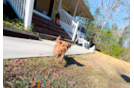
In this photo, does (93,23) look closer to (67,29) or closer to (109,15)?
(109,15)

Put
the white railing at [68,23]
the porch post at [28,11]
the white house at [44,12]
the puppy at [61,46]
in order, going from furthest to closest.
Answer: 1. the white railing at [68,23]
2. the white house at [44,12]
3. the porch post at [28,11]
4. the puppy at [61,46]

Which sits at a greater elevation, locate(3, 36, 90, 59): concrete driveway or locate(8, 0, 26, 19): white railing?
locate(8, 0, 26, 19): white railing

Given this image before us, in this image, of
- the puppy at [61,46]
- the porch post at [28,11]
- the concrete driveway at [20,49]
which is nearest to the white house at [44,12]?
the porch post at [28,11]

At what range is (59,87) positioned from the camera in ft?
4.09

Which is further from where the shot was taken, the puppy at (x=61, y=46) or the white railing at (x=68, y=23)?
the white railing at (x=68, y=23)

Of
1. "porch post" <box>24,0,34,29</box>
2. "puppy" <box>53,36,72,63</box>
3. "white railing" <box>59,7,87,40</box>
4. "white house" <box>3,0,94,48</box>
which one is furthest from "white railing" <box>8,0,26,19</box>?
"white railing" <box>59,7,87,40</box>

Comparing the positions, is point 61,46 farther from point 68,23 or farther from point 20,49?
point 68,23

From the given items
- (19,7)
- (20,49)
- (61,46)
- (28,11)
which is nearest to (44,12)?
(19,7)

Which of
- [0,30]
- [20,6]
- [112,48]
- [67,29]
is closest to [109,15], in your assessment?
[112,48]

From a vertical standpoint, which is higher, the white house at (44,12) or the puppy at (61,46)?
the white house at (44,12)

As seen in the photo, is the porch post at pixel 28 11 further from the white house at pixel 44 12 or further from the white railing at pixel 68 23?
the white railing at pixel 68 23

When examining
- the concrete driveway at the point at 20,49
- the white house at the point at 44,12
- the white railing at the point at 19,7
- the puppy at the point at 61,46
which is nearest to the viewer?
the concrete driveway at the point at 20,49

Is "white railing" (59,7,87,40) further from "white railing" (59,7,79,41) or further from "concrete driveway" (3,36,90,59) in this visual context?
"concrete driveway" (3,36,90,59)

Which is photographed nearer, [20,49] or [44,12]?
[20,49]
